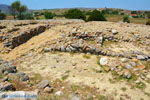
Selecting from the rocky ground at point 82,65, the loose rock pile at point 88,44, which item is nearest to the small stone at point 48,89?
the rocky ground at point 82,65

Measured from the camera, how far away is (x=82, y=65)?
7.02m

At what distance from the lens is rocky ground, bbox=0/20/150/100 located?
5.32 meters

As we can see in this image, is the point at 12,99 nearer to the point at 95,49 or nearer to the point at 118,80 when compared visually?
the point at 118,80

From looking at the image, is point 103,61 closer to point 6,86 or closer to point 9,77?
point 9,77

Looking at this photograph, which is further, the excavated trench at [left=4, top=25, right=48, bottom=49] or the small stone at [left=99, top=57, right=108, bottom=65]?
the excavated trench at [left=4, top=25, right=48, bottom=49]

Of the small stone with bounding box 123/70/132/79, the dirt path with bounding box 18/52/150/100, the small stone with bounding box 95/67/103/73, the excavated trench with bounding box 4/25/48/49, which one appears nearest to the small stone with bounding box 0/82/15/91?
the dirt path with bounding box 18/52/150/100

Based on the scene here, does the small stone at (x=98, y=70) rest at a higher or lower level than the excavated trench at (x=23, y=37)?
lower

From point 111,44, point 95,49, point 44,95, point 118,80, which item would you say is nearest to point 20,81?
point 44,95

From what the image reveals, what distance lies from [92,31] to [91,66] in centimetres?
341

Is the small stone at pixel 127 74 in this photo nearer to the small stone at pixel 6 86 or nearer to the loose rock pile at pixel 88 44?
the loose rock pile at pixel 88 44

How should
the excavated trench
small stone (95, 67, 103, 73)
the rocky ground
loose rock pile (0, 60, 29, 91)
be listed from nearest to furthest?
loose rock pile (0, 60, 29, 91)
the rocky ground
small stone (95, 67, 103, 73)
the excavated trench

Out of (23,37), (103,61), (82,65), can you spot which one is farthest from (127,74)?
(23,37)

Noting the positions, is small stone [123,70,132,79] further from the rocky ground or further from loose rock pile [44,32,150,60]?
loose rock pile [44,32,150,60]

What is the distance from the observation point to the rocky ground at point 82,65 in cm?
532
